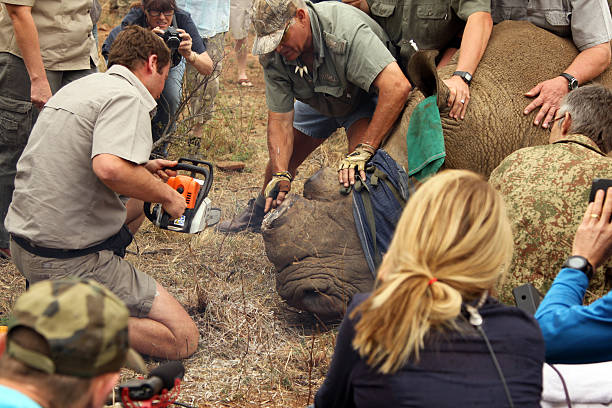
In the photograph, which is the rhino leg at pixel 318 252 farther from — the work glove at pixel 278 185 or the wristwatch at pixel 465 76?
the wristwatch at pixel 465 76

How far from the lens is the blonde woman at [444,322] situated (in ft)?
5.40

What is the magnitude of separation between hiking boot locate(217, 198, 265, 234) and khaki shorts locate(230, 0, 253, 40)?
4.35 m

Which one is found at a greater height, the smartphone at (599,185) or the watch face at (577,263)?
the smartphone at (599,185)

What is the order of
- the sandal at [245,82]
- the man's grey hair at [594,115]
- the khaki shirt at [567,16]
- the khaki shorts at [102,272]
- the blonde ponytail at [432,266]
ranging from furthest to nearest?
the sandal at [245,82]
the khaki shirt at [567,16]
the khaki shorts at [102,272]
the man's grey hair at [594,115]
the blonde ponytail at [432,266]

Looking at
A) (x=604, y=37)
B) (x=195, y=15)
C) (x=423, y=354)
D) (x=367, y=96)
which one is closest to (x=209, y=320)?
→ (x=367, y=96)

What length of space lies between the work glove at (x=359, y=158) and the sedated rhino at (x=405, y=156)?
0.12 metres

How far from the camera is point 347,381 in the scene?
187 centimetres

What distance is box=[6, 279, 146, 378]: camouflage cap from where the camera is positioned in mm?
1438

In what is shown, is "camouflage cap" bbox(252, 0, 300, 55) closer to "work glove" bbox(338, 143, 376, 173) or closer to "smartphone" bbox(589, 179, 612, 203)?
"work glove" bbox(338, 143, 376, 173)

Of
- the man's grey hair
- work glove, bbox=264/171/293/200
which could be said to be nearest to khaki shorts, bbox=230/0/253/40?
work glove, bbox=264/171/293/200

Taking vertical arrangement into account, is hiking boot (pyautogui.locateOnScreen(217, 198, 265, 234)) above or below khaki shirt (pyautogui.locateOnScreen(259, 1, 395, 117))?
below

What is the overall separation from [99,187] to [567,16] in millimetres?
3029

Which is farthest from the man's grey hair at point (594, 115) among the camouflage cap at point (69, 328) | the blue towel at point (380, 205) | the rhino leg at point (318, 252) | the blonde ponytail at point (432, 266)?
the camouflage cap at point (69, 328)

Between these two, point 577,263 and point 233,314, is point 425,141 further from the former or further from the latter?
point 233,314
